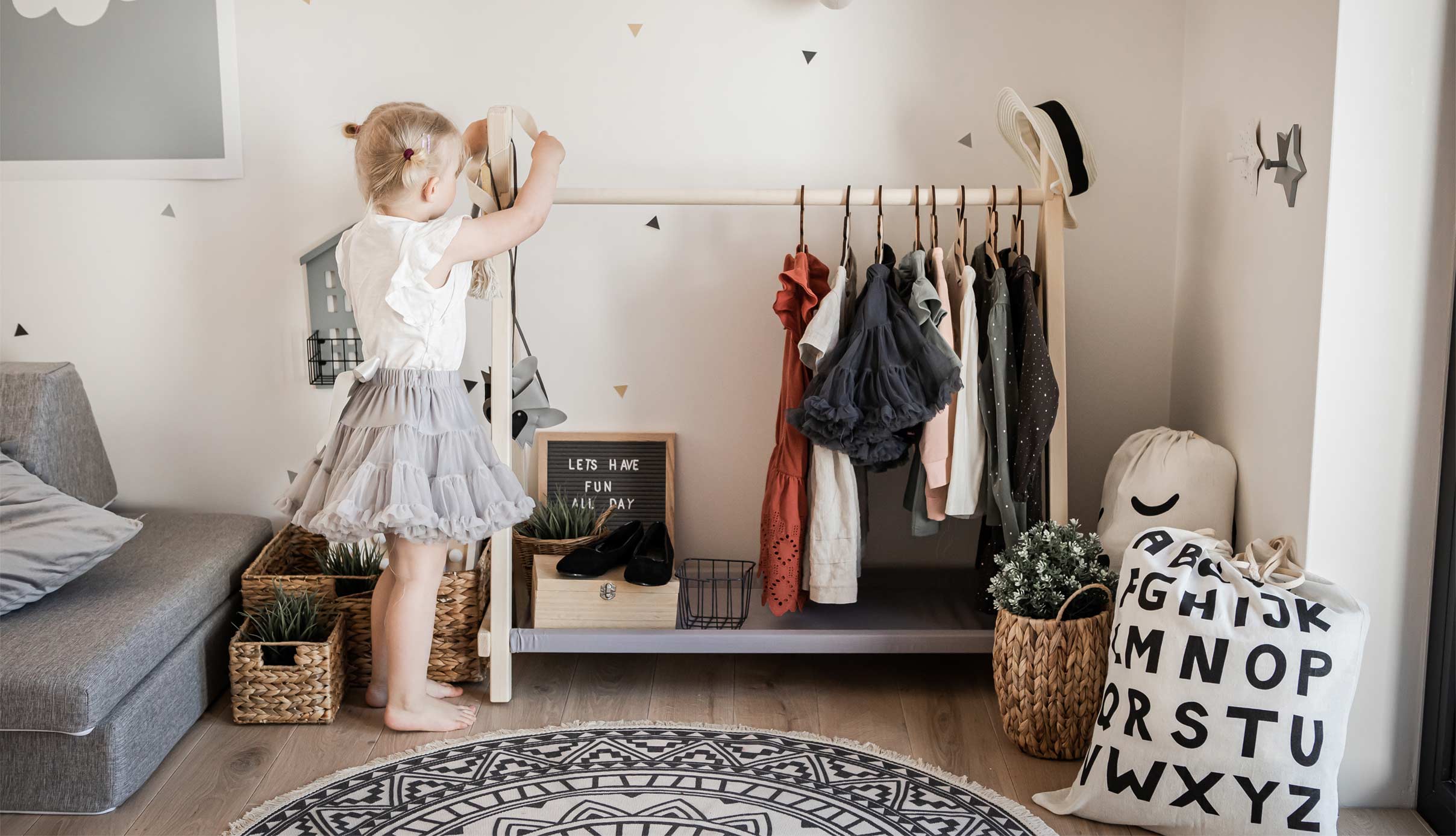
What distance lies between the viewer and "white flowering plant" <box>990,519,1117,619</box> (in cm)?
201

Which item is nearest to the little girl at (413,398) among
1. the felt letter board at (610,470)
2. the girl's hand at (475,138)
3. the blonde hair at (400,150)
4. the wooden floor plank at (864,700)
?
the blonde hair at (400,150)

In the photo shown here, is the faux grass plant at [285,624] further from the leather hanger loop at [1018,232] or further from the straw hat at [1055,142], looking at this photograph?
the straw hat at [1055,142]

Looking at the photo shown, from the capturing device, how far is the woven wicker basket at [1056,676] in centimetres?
196

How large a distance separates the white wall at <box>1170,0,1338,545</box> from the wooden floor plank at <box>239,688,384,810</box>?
69.8 inches

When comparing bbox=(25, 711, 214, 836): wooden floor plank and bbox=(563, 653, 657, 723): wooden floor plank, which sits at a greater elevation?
bbox=(563, 653, 657, 723): wooden floor plank

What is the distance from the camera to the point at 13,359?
2686 millimetres

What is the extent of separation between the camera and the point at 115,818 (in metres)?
1.82

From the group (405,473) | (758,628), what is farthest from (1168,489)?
(405,473)

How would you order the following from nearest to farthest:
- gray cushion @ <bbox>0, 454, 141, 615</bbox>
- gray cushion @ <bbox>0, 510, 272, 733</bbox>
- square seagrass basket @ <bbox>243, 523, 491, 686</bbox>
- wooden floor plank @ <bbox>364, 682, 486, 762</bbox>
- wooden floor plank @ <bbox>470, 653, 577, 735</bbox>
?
gray cushion @ <bbox>0, 510, 272, 733</bbox> < gray cushion @ <bbox>0, 454, 141, 615</bbox> < wooden floor plank @ <bbox>364, 682, 486, 762</bbox> < wooden floor plank @ <bbox>470, 653, 577, 735</bbox> < square seagrass basket @ <bbox>243, 523, 491, 686</bbox>

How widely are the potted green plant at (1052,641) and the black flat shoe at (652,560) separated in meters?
0.68

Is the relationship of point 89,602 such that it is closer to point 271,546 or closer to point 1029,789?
point 271,546

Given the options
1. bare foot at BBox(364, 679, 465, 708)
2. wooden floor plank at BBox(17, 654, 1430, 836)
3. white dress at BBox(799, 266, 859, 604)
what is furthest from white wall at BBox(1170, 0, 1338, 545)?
bare foot at BBox(364, 679, 465, 708)

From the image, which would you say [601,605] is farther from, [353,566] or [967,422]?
[967,422]

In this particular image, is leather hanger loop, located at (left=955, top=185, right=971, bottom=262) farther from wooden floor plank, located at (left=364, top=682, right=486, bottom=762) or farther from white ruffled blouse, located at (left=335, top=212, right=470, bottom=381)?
wooden floor plank, located at (left=364, top=682, right=486, bottom=762)
